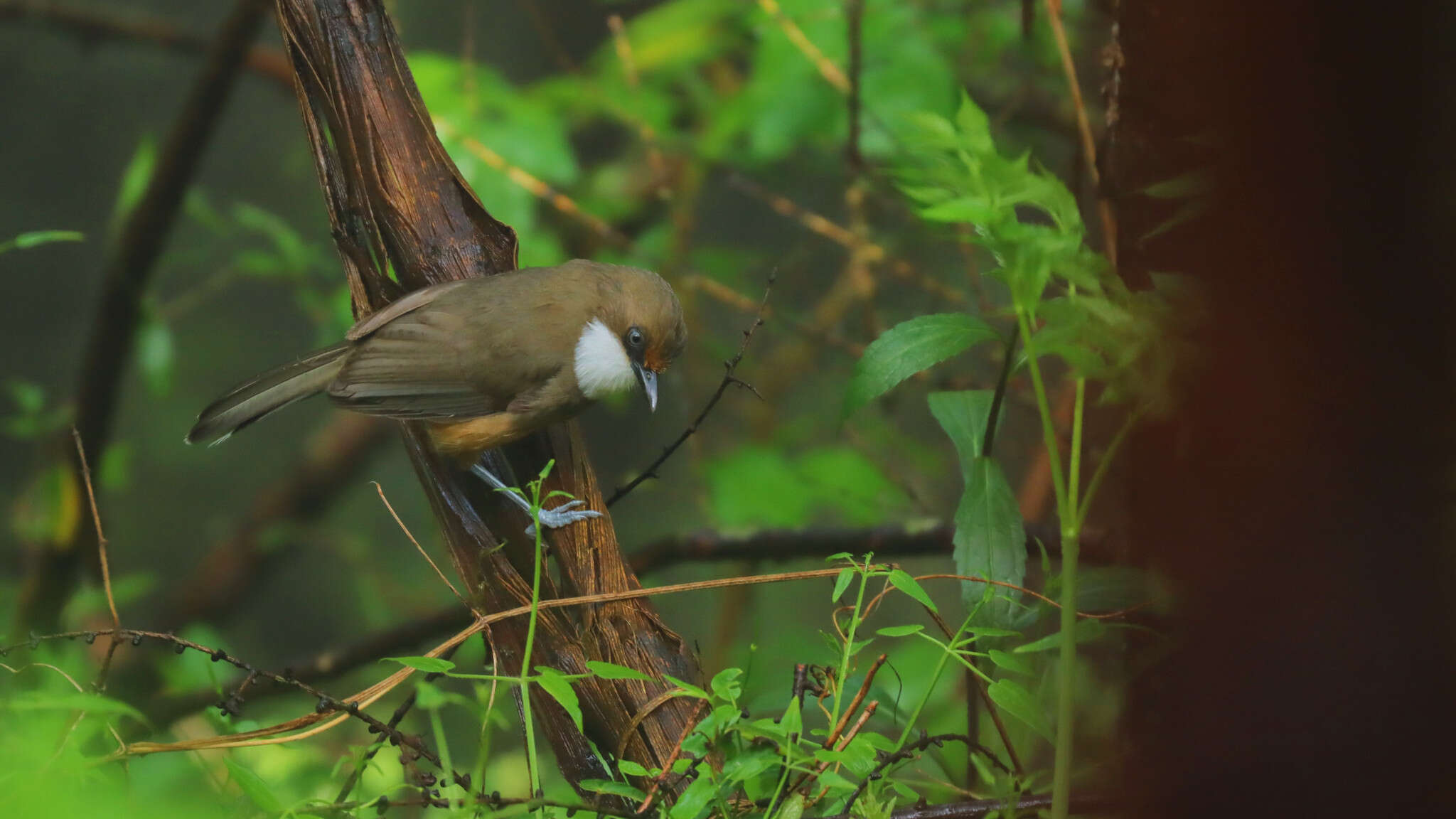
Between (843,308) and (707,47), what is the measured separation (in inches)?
46.8

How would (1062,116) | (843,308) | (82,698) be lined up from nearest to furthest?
1. (82,698)
2. (1062,116)
3. (843,308)

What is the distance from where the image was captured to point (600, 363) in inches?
75.0

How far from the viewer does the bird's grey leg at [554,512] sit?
4.53 feet

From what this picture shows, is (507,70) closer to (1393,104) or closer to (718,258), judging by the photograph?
(718,258)

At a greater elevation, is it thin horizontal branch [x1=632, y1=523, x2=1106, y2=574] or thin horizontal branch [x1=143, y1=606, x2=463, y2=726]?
thin horizontal branch [x1=632, y1=523, x2=1106, y2=574]

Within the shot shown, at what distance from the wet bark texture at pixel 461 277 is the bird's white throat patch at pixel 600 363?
1.00 feet

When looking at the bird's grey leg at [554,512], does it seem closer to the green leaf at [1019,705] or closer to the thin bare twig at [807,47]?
the green leaf at [1019,705]

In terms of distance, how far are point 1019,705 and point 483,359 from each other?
114 cm

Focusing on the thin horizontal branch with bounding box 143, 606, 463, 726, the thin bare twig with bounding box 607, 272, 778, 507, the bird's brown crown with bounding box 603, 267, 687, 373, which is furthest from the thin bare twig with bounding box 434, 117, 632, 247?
the thin bare twig with bounding box 607, 272, 778, 507

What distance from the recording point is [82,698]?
89cm

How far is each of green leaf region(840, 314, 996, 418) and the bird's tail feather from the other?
102cm

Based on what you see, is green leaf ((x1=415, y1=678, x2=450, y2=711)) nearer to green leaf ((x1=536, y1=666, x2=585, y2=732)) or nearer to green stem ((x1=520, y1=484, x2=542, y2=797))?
green stem ((x1=520, y1=484, x2=542, y2=797))

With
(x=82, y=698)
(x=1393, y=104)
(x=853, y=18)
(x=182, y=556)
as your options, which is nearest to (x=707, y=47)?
(x=853, y=18)

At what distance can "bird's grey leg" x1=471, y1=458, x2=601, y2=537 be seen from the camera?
54.3 inches
